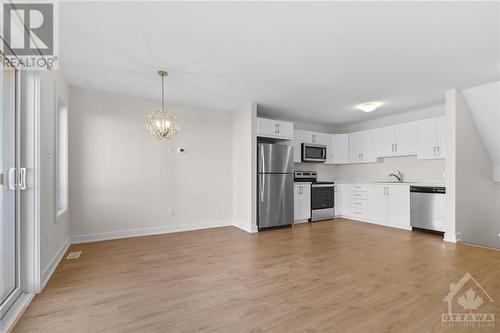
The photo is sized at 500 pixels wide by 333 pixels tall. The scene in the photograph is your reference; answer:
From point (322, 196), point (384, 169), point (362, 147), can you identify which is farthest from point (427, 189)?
point (322, 196)

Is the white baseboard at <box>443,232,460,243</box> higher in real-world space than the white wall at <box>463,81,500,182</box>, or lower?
lower

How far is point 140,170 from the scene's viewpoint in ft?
13.6

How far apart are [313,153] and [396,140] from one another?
70.5 inches

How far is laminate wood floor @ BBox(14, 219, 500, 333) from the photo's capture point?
1712mm

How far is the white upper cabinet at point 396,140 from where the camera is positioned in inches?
187

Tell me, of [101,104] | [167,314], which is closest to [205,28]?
[167,314]

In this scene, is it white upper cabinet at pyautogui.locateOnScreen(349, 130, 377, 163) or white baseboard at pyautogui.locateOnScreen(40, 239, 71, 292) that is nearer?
white baseboard at pyautogui.locateOnScreen(40, 239, 71, 292)

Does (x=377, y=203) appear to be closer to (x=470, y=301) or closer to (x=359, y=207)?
(x=359, y=207)

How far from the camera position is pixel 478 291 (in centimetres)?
214

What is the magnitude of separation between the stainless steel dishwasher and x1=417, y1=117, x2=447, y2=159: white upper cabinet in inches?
27.5

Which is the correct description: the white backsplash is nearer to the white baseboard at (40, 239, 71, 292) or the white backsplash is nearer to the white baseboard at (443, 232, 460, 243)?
the white baseboard at (443, 232, 460, 243)

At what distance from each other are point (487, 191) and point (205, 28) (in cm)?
547

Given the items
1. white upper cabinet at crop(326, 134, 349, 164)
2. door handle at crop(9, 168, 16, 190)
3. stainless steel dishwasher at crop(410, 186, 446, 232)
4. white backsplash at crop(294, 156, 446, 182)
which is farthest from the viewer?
white upper cabinet at crop(326, 134, 349, 164)

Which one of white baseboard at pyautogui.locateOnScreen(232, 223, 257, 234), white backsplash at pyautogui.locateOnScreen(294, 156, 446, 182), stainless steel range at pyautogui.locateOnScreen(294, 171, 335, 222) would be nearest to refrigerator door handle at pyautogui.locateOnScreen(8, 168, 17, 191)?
white baseboard at pyautogui.locateOnScreen(232, 223, 257, 234)
